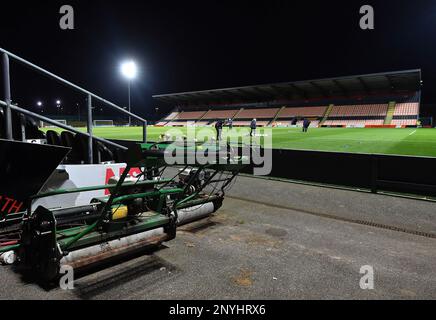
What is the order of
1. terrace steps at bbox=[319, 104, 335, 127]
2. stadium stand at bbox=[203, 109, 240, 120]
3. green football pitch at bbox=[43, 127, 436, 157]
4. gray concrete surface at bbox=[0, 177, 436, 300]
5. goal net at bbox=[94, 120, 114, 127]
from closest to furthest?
gray concrete surface at bbox=[0, 177, 436, 300]
green football pitch at bbox=[43, 127, 436, 157]
terrace steps at bbox=[319, 104, 335, 127]
goal net at bbox=[94, 120, 114, 127]
stadium stand at bbox=[203, 109, 240, 120]

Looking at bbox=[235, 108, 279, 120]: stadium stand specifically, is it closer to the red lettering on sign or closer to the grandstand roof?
the grandstand roof

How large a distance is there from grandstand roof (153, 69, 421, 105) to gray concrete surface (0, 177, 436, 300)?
4583 cm

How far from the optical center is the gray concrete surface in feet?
9.75

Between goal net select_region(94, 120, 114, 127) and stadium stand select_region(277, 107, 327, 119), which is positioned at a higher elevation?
stadium stand select_region(277, 107, 327, 119)

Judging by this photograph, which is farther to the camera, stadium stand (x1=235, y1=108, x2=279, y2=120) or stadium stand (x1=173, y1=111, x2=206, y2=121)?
stadium stand (x1=173, y1=111, x2=206, y2=121)

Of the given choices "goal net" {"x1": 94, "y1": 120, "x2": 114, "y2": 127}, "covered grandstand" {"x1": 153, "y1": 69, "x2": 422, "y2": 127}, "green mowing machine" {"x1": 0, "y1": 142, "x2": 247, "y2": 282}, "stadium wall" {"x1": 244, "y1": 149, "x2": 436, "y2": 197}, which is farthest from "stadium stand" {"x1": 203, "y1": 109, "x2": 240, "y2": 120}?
"green mowing machine" {"x1": 0, "y1": 142, "x2": 247, "y2": 282}

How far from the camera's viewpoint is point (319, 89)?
53.7 m

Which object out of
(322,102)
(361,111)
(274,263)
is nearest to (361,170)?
(274,263)

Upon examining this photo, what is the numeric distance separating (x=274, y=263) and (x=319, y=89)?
5500cm

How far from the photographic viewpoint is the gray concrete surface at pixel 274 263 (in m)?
2.97

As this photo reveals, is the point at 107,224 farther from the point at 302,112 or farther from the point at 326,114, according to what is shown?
the point at 302,112

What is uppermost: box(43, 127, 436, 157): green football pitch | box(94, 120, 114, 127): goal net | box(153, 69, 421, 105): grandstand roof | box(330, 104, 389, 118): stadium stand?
box(153, 69, 421, 105): grandstand roof

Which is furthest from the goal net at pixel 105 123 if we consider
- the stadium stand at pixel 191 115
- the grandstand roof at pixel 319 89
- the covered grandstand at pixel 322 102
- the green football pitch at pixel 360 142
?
the green football pitch at pixel 360 142
